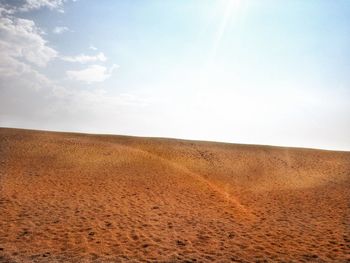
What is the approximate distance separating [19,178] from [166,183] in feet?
27.9

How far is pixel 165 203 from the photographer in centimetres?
1652

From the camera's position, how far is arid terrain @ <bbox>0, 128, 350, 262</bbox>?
10594mm

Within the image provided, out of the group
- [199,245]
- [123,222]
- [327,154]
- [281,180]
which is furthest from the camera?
[327,154]

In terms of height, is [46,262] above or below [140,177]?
below

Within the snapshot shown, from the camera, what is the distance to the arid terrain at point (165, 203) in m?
10.6

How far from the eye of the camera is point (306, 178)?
25.0 m

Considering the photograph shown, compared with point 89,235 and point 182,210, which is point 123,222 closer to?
point 89,235

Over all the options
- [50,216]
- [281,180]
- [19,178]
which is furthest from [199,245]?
[281,180]

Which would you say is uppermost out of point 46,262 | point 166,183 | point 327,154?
point 327,154

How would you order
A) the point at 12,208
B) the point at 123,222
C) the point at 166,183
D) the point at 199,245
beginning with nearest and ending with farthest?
the point at 199,245 → the point at 123,222 → the point at 12,208 → the point at 166,183

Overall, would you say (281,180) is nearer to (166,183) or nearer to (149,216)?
(166,183)

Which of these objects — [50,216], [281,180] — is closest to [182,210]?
[50,216]

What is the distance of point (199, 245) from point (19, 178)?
12.7 metres

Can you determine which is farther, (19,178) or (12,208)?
(19,178)
